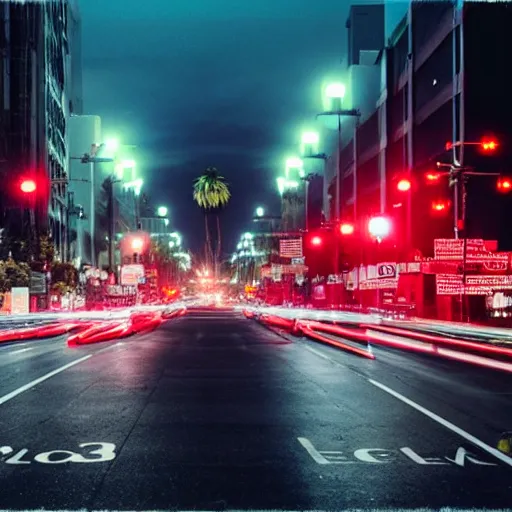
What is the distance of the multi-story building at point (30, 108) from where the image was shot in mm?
78125

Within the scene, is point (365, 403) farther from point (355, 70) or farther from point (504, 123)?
point (355, 70)

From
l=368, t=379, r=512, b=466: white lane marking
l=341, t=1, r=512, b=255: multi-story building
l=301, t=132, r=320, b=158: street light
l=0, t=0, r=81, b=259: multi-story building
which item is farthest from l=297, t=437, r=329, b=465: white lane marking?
l=301, t=132, r=320, b=158: street light

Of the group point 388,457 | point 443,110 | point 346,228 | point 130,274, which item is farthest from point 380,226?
point 130,274

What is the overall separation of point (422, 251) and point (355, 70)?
37.1 m

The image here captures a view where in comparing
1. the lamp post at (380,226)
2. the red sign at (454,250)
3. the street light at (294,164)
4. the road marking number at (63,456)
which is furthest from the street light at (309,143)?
the road marking number at (63,456)

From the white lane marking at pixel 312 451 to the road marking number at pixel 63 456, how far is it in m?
2.23

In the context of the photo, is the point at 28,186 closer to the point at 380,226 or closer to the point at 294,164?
the point at 380,226

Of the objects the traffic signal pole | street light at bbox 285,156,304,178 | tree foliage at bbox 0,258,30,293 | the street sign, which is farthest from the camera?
street light at bbox 285,156,304,178

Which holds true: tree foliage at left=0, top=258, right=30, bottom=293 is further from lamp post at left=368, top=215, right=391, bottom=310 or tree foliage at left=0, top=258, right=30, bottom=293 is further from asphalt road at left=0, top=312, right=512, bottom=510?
asphalt road at left=0, top=312, right=512, bottom=510

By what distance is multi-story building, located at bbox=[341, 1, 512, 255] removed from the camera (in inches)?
2104

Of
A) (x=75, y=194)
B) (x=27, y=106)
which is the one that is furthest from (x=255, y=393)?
(x=75, y=194)

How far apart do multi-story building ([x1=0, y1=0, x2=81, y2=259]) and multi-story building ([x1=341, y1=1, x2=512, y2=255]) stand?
3045 centimetres

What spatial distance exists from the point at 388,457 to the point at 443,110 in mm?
50627

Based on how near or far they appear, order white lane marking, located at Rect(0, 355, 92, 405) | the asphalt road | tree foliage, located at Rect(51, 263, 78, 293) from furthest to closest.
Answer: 1. tree foliage, located at Rect(51, 263, 78, 293)
2. white lane marking, located at Rect(0, 355, 92, 405)
3. the asphalt road
